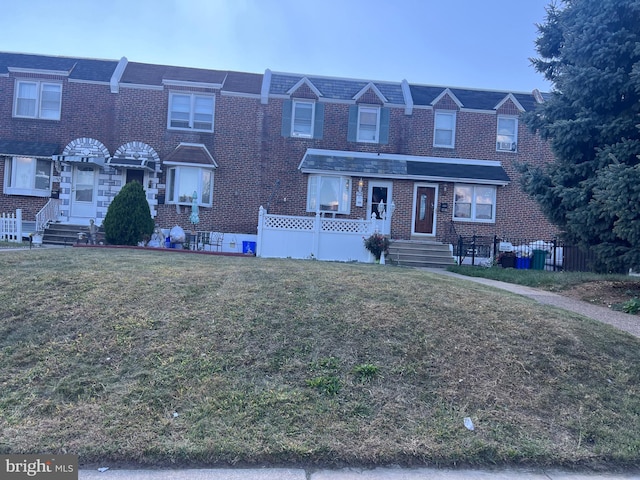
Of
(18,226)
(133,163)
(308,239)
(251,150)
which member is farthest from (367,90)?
(18,226)

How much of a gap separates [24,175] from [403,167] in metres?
16.0

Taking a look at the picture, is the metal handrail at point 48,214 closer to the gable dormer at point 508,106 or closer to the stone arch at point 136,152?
the stone arch at point 136,152

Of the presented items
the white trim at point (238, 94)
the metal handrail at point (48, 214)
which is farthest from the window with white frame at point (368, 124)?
the metal handrail at point (48, 214)

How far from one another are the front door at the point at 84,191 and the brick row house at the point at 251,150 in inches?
1.7

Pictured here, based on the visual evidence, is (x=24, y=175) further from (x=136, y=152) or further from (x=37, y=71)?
(x=136, y=152)

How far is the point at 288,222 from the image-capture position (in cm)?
1534

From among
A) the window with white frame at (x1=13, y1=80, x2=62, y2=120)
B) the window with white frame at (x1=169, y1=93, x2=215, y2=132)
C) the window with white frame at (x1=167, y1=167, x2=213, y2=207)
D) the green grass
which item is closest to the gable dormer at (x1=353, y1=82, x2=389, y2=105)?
the window with white frame at (x1=169, y1=93, x2=215, y2=132)

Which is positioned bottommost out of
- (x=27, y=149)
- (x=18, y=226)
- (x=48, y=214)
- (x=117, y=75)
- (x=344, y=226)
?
(x=18, y=226)

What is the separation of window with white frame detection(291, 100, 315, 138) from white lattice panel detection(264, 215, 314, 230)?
19.0 feet

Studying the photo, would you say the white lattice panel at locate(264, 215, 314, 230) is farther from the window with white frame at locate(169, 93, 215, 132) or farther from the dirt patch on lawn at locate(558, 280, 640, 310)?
the dirt patch on lawn at locate(558, 280, 640, 310)

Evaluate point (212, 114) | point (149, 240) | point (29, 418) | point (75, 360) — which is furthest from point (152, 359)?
point (212, 114)

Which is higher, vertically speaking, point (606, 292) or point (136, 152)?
point (136, 152)

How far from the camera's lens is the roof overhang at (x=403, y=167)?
18.3 metres

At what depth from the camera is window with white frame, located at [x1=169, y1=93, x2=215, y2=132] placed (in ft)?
63.6
